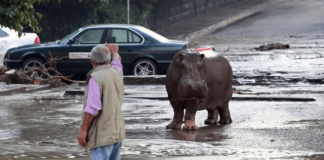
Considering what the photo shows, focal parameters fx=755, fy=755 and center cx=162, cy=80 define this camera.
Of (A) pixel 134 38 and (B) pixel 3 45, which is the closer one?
(A) pixel 134 38

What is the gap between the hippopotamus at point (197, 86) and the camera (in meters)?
10.3

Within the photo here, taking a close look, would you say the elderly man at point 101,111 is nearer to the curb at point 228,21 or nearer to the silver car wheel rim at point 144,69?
the silver car wheel rim at point 144,69

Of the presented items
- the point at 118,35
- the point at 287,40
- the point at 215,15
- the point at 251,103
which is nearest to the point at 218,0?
the point at 215,15

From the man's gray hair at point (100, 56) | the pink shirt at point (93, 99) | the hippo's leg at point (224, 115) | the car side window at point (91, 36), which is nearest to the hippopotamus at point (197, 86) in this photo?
the hippo's leg at point (224, 115)

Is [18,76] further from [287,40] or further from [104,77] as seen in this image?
[287,40]

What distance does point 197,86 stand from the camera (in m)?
10.3

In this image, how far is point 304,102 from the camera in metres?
14.1

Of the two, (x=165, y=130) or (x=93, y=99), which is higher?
(x=93, y=99)

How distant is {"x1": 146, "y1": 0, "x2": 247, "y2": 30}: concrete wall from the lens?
122ft

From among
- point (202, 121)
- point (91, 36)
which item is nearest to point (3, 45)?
point (91, 36)

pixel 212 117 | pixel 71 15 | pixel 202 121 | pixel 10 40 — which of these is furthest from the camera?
pixel 71 15

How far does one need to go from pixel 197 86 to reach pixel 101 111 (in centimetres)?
421

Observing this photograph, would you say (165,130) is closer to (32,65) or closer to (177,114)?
(177,114)

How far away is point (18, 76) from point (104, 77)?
12.4 metres
